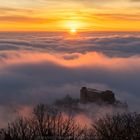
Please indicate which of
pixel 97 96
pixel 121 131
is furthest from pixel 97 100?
pixel 121 131

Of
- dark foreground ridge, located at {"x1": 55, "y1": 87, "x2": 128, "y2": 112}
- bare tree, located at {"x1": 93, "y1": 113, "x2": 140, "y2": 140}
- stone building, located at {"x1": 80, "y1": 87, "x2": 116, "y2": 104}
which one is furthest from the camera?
stone building, located at {"x1": 80, "y1": 87, "x2": 116, "y2": 104}

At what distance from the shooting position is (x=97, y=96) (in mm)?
176875

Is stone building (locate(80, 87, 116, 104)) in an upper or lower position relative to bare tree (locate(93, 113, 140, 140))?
upper

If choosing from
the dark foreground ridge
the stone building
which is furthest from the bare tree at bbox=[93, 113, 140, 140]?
the stone building

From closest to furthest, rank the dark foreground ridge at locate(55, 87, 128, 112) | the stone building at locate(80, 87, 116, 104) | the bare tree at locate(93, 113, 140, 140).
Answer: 1. the bare tree at locate(93, 113, 140, 140)
2. the dark foreground ridge at locate(55, 87, 128, 112)
3. the stone building at locate(80, 87, 116, 104)

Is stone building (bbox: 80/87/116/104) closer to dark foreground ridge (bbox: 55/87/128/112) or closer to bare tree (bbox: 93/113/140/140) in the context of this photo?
dark foreground ridge (bbox: 55/87/128/112)

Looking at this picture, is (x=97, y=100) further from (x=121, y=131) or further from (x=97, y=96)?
(x=121, y=131)

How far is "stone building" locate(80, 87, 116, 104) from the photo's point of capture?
559 feet

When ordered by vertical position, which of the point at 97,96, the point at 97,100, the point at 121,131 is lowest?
the point at 121,131

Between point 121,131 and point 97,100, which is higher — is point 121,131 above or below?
below

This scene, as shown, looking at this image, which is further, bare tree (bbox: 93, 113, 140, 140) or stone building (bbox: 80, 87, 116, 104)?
stone building (bbox: 80, 87, 116, 104)

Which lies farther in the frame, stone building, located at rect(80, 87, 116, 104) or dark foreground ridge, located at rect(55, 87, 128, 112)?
stone building, located at rect(80, 87, 116, 104)

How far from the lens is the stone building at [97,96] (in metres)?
170

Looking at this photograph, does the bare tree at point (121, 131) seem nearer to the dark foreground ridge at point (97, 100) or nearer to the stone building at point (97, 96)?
the dark foreground ridge at point (97, 100)
